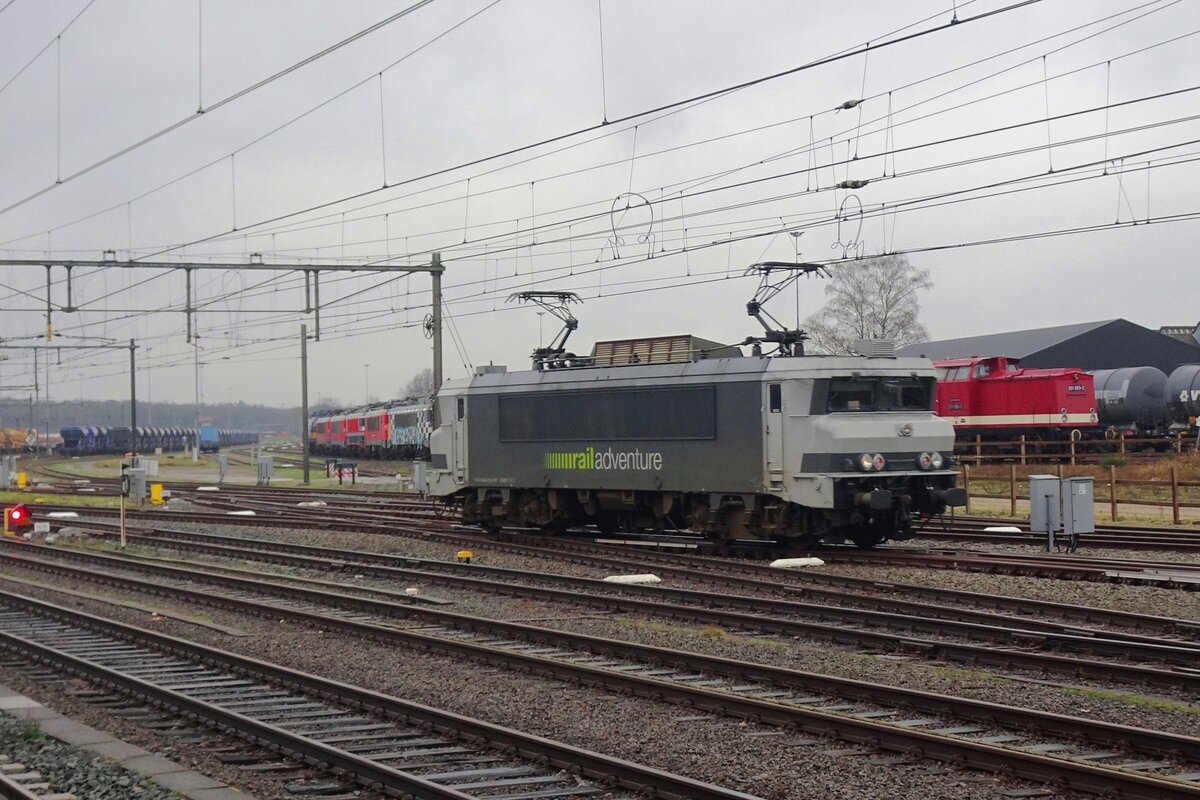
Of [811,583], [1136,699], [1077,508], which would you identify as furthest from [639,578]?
[1136,699]

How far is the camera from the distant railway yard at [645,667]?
8.41 metres

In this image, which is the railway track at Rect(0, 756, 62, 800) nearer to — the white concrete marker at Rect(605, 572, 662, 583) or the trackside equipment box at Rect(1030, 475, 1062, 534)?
the white concrete marker at Rect(605, 572, 662, 583)

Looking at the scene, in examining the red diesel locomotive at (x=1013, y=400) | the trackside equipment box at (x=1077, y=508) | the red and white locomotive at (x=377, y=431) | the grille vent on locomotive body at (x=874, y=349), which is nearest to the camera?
the trackside equipment box at (x=1077, y=508)

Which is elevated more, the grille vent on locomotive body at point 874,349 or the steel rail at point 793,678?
the grille vent on locomotive body at point 874,349

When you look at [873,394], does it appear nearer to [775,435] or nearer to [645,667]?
[775,435]

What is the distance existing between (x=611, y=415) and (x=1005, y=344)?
52.2 m

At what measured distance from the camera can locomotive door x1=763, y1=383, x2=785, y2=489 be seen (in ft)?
65.5

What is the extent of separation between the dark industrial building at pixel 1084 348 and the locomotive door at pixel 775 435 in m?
46.2

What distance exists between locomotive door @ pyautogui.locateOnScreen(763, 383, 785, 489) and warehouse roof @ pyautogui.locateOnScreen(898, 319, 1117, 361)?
46907 millimetres

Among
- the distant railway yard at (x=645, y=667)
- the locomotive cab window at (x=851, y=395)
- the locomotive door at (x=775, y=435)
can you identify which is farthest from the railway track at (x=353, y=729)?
the locomotive cab window at (x=851, y=395)

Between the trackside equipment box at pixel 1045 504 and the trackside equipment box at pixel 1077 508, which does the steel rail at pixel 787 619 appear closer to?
the trackside equipment box at pixel 1045 504

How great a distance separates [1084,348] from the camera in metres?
66.2

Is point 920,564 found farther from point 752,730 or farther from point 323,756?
point 323,756

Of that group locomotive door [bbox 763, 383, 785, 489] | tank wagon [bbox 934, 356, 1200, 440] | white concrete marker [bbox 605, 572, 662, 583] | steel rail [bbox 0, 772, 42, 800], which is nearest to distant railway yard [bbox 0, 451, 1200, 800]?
white concrete marker [bbox 605, 572, 662, 583]
